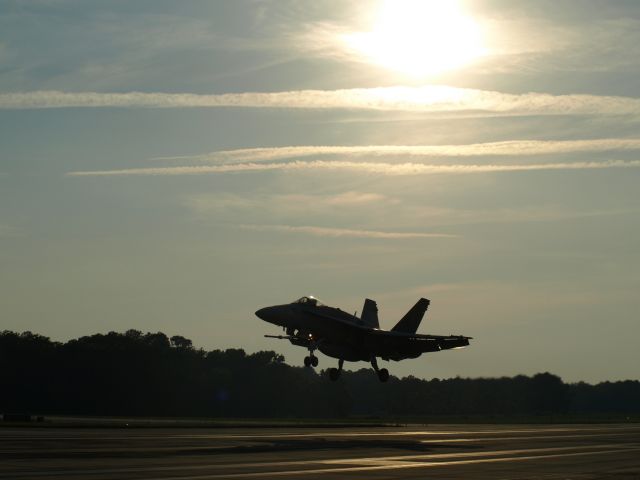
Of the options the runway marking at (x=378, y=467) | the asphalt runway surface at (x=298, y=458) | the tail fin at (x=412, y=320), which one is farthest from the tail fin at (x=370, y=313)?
the runway marking at (x=378, y=467)

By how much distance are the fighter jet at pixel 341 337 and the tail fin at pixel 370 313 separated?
3781 millimetres

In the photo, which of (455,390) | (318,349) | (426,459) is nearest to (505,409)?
(455,390)

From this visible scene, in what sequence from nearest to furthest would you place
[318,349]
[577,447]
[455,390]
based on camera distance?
[577,447] → [318,349] → [455,390]

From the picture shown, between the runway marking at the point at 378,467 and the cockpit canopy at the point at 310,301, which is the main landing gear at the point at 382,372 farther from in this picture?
the runway marking at the point at 378,467

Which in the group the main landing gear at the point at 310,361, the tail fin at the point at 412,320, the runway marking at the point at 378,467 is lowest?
the runway marking at the point at 378,467

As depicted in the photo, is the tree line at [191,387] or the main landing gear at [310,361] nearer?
the main landing gear at [310,361]

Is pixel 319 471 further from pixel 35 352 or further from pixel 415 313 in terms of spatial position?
pixel 35 352

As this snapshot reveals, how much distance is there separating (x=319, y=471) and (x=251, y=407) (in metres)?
137

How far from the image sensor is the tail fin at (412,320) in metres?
92.8

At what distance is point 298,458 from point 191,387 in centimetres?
12596

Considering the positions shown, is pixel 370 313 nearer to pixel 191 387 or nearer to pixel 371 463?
pixel 371 463

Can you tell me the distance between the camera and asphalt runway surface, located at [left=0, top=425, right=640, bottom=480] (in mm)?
35656

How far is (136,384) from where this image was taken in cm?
15938

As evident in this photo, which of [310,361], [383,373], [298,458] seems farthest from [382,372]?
[298,458]
